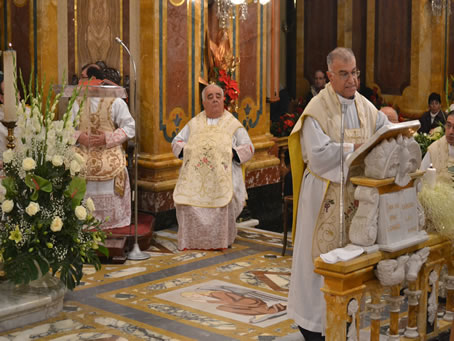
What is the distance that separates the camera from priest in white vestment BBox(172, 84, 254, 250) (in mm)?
9117

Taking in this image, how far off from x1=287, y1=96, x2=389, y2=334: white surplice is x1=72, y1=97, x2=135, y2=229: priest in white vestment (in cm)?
341

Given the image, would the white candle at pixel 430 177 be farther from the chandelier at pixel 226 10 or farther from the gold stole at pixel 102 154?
the chandelier at pixel 226 10

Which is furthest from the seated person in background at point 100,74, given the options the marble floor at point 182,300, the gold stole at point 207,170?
the marble floor at point 182,300

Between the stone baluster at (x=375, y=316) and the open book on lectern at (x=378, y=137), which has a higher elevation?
the open book on lectern at (x=378, y=137)

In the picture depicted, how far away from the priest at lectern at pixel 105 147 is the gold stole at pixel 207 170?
65 centimetres

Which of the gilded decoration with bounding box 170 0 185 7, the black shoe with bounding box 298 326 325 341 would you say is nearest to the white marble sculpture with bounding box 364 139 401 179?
the black shoe with bounding box 298 326 325 341

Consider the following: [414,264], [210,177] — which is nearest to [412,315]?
[414,264]

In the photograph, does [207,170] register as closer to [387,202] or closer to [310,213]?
[310,213]

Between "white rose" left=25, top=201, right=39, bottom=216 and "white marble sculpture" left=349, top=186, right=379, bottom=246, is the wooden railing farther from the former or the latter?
"white rose" left=25, top=201, right=39, bottom=216

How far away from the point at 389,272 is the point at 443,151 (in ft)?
8.65

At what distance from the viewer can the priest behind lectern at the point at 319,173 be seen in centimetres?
578

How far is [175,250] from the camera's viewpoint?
913 centimetres

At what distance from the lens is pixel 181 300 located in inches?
289

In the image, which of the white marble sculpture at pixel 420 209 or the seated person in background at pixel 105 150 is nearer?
the white marble sculpture at pixel 420 209
